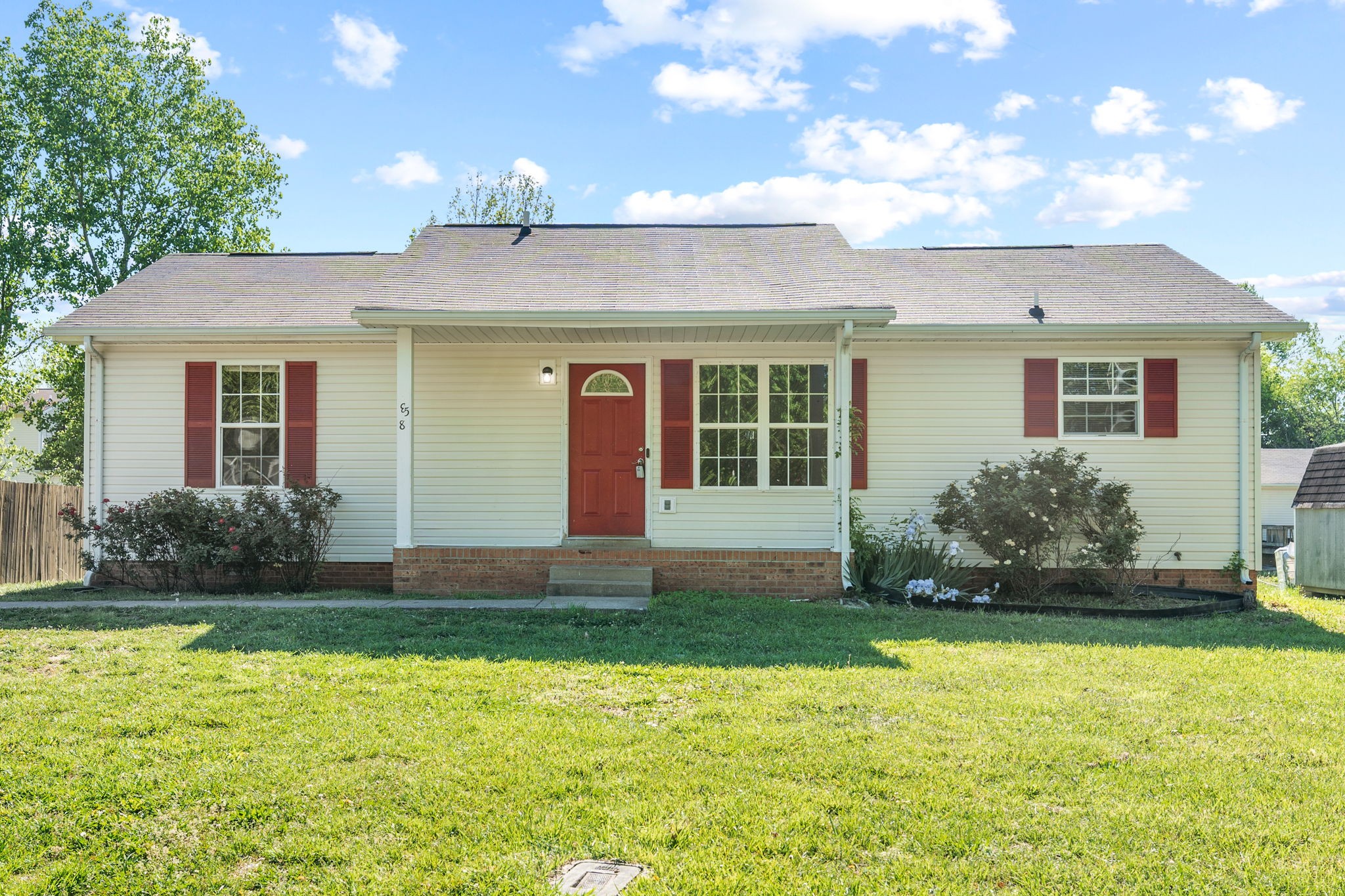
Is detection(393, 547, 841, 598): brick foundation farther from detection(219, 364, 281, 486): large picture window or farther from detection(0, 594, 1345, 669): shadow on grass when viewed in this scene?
detection(219, 364, 281, 486): large picture window

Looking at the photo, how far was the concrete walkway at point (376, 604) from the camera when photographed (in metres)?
7.84

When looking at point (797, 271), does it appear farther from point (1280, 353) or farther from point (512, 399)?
point (1280, 353)

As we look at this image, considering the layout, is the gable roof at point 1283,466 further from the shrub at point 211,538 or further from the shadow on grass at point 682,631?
the shrub at point 211,538

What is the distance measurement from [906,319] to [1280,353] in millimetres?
54396

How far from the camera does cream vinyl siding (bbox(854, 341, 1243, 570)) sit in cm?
983

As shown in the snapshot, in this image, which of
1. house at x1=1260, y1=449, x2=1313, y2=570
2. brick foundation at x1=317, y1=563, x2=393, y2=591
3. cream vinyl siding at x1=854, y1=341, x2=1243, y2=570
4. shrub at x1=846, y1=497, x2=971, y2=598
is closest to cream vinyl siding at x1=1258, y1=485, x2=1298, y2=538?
house at x1=1260, y1=449, x2=1313, y2=570

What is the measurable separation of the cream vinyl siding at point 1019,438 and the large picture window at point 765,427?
72 centimetres

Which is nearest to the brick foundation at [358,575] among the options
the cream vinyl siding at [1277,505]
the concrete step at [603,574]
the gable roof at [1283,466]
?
the concrete step at [603,574]

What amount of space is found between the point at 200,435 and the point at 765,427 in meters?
6.53

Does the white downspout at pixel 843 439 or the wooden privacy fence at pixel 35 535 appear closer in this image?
the white downspout at pixel 843 439

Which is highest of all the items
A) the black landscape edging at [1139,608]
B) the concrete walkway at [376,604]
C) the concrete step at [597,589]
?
the concrete step at [597,589]

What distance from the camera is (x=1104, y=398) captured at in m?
9.86

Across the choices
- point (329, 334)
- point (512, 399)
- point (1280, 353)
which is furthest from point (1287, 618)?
point (1280, 353)

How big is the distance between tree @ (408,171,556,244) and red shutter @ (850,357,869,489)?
2188cm
